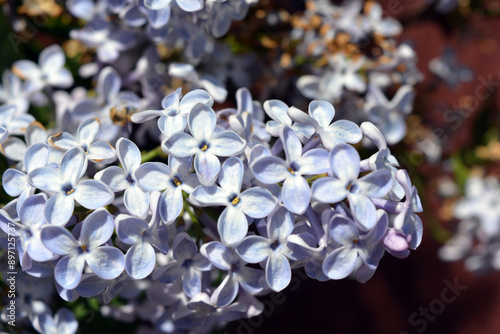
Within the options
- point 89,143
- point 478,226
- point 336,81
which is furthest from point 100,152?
point 478,226

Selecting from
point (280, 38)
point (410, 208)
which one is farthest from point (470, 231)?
point (410, 208)

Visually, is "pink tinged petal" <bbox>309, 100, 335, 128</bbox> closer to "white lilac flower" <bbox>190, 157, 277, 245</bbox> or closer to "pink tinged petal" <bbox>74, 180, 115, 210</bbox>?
"white lilac flower" <bbox>190, 157, 277, 245</bbox>

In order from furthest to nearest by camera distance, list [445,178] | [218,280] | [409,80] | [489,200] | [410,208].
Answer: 1. [445,178]
2. [489,200]
3. [409,80]
4. [218,280]
5. [410,208]

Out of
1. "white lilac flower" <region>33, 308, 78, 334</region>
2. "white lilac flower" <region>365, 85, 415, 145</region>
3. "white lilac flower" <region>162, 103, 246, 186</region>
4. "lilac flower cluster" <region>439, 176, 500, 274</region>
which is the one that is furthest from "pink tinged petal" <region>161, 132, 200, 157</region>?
"lilac flower cluster" <region>439, 176, 500, 274</region>

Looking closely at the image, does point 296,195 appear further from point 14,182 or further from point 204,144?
point 14,182

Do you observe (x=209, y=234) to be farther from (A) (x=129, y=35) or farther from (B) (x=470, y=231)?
(B) (x=470, y=231)

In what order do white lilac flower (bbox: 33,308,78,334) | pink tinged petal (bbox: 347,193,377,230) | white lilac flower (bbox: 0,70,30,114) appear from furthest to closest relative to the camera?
white lilac flower (bbox: 0,70,30,114)
white lilac flower (bbox: 33,308,78,334)
pink tinged petal (bbox: 347,193,377,230)
